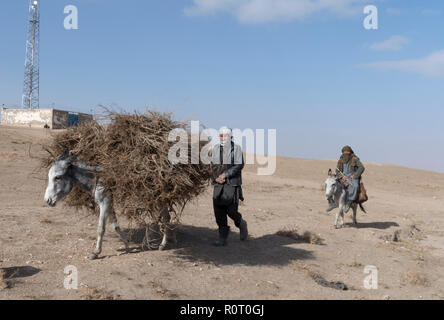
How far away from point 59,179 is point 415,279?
23.4 feet

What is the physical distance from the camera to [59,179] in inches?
268

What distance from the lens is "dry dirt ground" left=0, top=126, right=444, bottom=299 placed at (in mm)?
6141

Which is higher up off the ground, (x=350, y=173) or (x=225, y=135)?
(x=225, y=135)

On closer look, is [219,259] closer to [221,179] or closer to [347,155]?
[221,179]

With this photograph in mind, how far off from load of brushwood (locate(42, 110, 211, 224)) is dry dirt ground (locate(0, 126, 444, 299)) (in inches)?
45.2

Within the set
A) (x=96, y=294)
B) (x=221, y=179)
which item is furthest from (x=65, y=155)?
(x=221, y=179)

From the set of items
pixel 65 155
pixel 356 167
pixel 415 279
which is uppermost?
pixel 65 155

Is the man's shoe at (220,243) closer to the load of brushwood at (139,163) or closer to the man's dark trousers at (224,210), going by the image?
the man's dark trousers at (224,210)

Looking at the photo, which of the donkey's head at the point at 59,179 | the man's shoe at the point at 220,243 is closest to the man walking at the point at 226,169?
the man's shoe at the point at 220,243

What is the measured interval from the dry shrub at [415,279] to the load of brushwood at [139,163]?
4.63m

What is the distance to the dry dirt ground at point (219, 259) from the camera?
6141mm

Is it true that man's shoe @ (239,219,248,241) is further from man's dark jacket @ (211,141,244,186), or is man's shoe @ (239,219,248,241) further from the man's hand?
the man's hand

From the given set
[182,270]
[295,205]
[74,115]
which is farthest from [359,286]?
[74,115]
